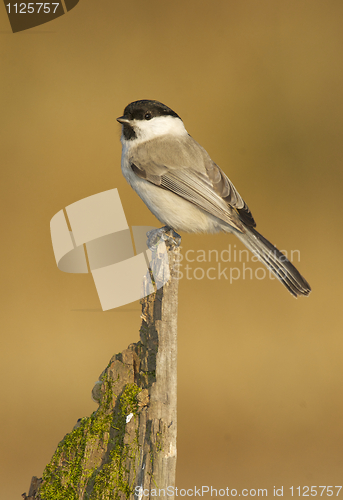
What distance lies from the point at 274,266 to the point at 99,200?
1.16m

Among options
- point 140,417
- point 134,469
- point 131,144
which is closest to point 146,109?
point 131,144

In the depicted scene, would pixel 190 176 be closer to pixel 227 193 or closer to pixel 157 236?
pixel 227 193

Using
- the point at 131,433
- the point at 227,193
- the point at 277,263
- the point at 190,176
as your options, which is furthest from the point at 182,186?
the point at 131,433

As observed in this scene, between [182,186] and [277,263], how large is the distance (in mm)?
793

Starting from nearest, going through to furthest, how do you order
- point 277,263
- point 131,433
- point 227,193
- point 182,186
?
point 131,433
point 277,263
point 182,186
point 227,193

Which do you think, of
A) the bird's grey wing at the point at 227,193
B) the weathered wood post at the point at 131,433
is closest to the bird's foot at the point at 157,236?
the bird's grey wing at the point at 227,193

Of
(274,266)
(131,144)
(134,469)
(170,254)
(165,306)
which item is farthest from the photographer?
(131,144)

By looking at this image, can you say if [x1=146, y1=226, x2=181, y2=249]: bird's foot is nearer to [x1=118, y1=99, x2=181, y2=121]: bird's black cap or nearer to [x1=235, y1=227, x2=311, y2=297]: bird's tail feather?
[x1=235, y1=227, x2=311, y2=297]: bird's tail feather

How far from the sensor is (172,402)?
5.30ft

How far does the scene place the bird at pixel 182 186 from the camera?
2.60 meters

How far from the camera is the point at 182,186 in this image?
8.73 ft

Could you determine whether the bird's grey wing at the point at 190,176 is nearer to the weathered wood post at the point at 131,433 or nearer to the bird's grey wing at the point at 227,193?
the bird's grey wing at the point at 227,193

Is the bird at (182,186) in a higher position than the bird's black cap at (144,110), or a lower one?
lower

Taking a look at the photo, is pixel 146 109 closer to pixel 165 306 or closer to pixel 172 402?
pixel 165 306
